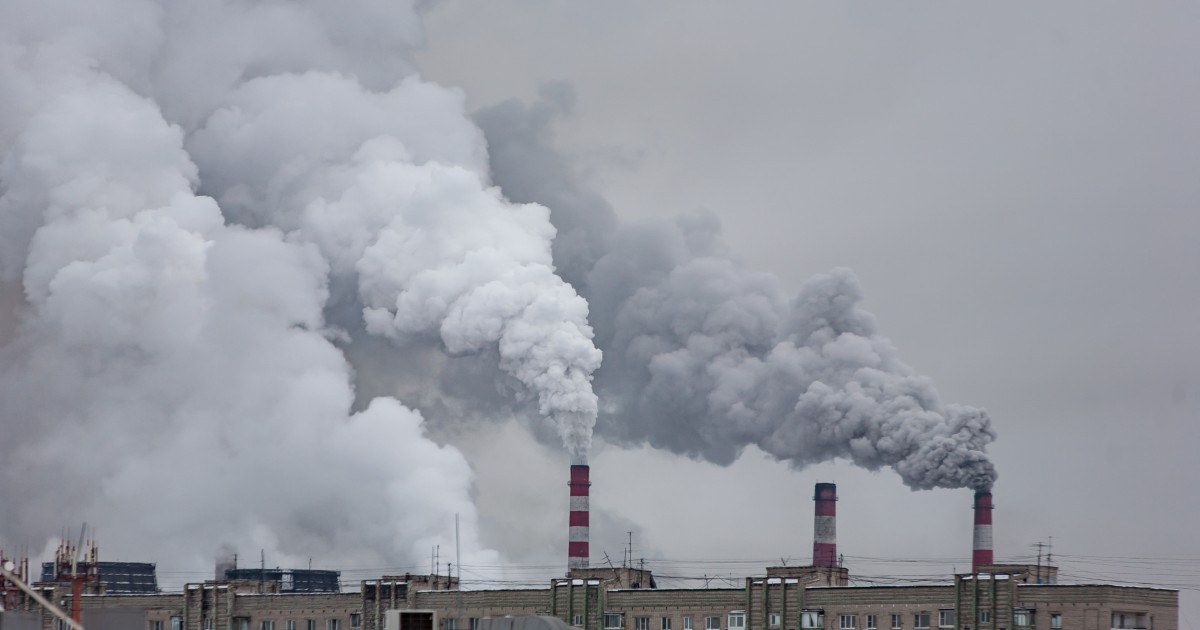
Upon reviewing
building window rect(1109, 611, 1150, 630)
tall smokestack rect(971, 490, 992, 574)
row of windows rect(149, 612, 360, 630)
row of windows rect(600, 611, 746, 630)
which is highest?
tall smokestack rect(971, 490, 992, 574)

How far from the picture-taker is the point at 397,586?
107750 millimetres

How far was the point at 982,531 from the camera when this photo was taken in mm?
117750

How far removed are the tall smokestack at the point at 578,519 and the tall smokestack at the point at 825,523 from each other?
14.8 m

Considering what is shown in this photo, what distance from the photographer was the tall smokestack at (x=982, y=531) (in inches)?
4619

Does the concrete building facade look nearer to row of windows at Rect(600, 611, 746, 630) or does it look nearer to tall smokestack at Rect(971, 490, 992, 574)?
row of windows at Rect(600, 611, 746, 630)

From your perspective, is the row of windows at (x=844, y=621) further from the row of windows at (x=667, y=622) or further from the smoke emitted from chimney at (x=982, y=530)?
the smoke emitted from chimney at (x=982, y=530)

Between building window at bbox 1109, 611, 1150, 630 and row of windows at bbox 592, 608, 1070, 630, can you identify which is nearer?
building window at bbox 1109, 611, 1150, 630

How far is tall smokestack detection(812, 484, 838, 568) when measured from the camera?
122 m

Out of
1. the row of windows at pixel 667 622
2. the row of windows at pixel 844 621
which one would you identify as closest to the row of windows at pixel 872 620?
the row of windows at pixel 844 621

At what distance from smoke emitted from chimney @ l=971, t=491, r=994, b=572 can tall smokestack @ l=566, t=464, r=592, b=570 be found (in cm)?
2475

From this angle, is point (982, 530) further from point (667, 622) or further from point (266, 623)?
point (266, 623)

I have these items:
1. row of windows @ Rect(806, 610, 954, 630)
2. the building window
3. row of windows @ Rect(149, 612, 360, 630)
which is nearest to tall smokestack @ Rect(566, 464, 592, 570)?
row of windows @ Rect(149, 612, 360, 630)

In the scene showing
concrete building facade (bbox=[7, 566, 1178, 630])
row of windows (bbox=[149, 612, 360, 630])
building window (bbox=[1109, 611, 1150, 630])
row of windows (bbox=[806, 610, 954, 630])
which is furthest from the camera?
row of windows (bbox=[149, 612, 360, 630])

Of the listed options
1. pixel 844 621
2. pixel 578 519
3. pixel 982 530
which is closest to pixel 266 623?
pixel 578 519
